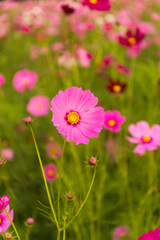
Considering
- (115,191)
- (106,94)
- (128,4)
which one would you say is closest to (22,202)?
(115,191)

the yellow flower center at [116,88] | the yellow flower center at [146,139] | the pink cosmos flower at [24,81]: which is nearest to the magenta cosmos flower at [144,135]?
the yellow flower center at [146,139]

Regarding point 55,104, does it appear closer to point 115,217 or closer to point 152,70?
point 115,217

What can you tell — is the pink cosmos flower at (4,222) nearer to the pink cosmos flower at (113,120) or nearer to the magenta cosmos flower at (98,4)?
the pink cosmos flower at (113,120)

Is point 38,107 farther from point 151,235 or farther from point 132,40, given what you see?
point 151,235

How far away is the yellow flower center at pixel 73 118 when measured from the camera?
543 millimetres

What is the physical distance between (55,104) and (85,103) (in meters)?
0.06

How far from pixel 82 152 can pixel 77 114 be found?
90 cm

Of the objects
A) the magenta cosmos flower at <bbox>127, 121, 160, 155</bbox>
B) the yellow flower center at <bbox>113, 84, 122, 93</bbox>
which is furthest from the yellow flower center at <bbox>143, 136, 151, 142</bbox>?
the yellow flower center at <bbox>113, 84, 122, 93</bbox>

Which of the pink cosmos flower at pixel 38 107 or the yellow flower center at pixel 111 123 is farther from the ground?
the yellow flower center at pixel 111 123

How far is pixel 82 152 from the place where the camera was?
1.44 metres

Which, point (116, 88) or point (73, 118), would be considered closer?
point (73, 118)

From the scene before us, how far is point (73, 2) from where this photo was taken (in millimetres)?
1230

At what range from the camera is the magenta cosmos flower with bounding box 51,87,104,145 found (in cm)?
52

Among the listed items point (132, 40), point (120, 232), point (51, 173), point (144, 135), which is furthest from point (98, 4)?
point (120, 232)
